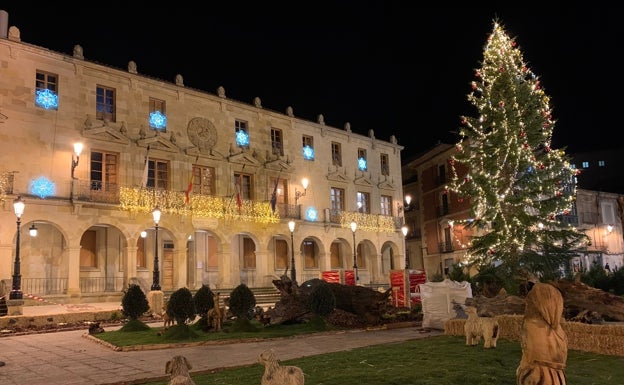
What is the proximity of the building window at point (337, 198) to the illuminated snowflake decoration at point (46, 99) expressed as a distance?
18118 mm

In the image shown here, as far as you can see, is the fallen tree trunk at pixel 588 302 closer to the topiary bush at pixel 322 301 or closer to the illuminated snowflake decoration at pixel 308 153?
the topiary bush at pixel 322 301

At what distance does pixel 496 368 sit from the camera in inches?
300

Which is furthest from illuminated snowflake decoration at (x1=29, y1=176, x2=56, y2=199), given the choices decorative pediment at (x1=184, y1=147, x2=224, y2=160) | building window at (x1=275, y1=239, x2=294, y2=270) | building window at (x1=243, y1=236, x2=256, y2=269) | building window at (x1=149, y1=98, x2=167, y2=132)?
building window at (x1=275, y1=239, x2=294, y2=270)

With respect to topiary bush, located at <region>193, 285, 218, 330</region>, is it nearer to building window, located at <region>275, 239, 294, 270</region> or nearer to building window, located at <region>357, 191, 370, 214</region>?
building window, located at <region>275, 239, 294, 270</region>

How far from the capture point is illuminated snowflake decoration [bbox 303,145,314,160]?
35.0 metres

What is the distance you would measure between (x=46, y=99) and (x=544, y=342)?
24723mm

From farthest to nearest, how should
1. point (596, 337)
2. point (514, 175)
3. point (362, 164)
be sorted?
point (362, 164)
point (514, 175)
point (596, 337)

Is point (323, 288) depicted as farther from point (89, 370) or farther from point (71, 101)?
point (71, 101)

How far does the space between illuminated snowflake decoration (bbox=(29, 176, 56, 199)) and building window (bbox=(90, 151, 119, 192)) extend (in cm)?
187

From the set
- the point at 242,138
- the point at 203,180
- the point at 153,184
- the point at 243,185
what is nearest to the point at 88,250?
the point at 153,184

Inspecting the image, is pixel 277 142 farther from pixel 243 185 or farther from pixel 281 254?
pixel 281 254

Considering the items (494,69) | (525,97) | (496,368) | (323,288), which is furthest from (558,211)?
(496,368)

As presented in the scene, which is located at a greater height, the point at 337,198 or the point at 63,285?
the point at 337,198

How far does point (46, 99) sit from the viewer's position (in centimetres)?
2405
